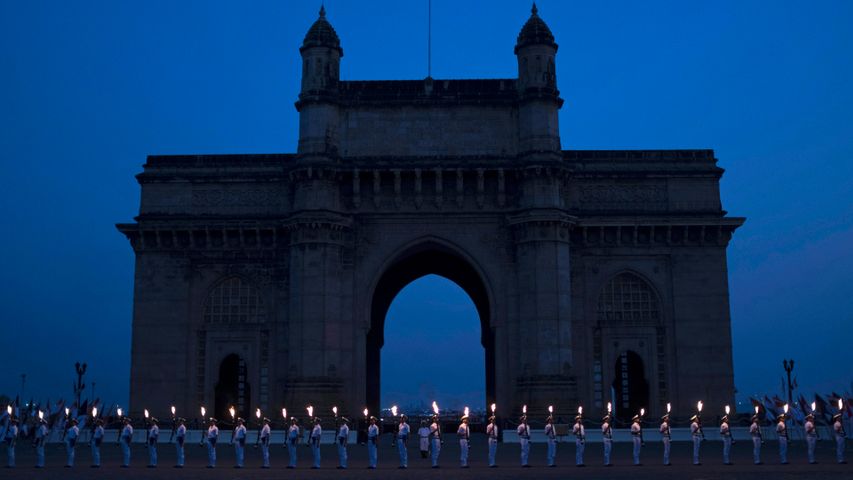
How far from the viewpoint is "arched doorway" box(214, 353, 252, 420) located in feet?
158

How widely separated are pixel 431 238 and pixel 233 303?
34.0 ft

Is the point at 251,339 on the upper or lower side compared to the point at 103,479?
upper

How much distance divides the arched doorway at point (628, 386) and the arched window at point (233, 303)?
60.3 ft

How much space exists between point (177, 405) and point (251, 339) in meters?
4.77

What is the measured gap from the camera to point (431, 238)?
151 ft

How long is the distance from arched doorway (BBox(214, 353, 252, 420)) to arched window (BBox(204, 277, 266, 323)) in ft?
7.41

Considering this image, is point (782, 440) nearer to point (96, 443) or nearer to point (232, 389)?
point (96, 443)


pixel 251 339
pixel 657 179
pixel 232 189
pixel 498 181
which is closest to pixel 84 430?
pixel 251 339

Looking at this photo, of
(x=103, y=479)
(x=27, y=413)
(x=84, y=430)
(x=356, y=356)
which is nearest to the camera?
(x=103, y=479)

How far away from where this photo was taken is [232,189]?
47625mm

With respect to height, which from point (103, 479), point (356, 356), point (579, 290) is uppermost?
point (579, 290)

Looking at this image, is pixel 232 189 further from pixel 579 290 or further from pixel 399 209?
pixel 579 290

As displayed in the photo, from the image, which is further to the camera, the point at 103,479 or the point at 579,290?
the point at 579,290

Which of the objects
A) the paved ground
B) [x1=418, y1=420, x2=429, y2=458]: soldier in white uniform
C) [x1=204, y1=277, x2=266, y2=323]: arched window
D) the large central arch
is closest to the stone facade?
[x1=204, y1=277, x2=266, y2=323]: arched window
